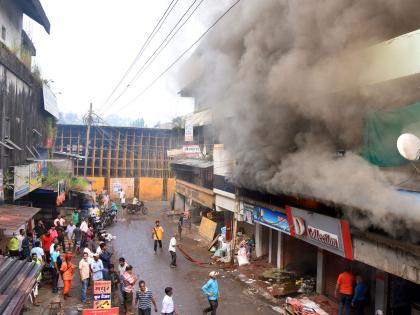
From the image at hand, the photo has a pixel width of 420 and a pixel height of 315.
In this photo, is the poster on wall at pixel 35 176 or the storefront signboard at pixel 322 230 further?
the poster on wall at pixel 35 176

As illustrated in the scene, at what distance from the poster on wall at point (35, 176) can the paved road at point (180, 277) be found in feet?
13.7

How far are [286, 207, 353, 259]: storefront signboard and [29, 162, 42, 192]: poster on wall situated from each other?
9073 mm

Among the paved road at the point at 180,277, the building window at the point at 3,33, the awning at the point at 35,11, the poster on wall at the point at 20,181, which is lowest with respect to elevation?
the paved road at the point at 180,277

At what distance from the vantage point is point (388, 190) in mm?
7336

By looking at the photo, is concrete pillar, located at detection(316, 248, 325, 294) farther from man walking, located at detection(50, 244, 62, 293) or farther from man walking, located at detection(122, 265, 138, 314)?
man walking, located at detection(50, 244, 62, 293)

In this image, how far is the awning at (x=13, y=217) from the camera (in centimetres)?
950

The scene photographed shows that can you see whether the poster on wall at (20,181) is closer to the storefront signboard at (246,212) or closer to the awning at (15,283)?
the awning at (15,283)

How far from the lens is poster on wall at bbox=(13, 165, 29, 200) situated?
39.4ft

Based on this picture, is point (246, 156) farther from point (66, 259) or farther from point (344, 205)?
point (66, 259)

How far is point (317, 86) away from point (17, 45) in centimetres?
1098

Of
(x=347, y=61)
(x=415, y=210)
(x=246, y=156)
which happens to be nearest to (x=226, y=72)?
(x=246, y=156)

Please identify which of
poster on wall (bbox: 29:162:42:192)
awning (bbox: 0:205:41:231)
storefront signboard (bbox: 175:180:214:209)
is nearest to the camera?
awning (bbox: 0:205:41:231)

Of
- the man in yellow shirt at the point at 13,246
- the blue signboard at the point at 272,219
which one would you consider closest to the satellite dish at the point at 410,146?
A: the blue signboard at the point at 272,219

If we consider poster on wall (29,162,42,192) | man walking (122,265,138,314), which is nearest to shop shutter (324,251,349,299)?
man walking (122,265,138,314)
